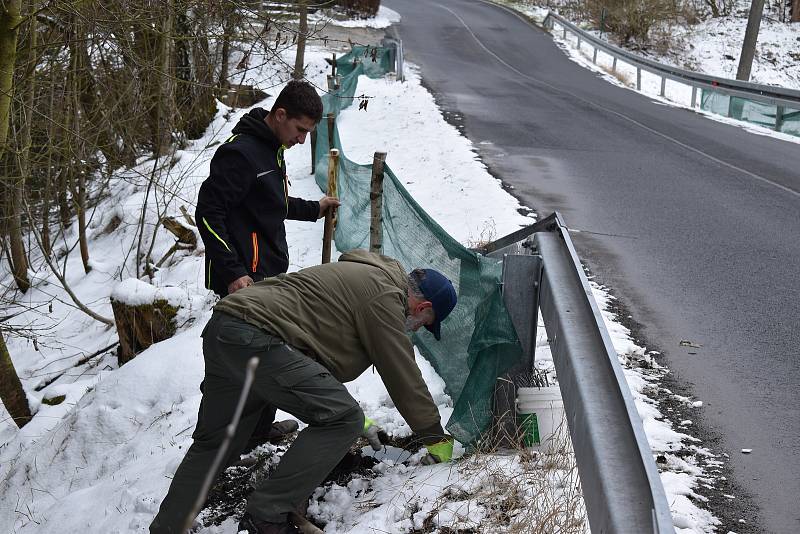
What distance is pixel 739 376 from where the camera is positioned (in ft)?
16.6

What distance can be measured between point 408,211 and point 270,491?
2933 millimetres

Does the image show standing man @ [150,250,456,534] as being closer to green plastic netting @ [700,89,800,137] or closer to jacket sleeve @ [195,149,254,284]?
jacket sleeve @ [195,149,254,284]

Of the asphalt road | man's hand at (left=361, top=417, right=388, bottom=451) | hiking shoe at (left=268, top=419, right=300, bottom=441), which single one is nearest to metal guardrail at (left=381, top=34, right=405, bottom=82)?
the asphalt road

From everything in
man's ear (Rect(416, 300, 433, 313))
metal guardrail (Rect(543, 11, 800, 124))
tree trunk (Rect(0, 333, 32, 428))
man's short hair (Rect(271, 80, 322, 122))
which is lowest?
tree trunk (Rect(0, 333, 32, 428))

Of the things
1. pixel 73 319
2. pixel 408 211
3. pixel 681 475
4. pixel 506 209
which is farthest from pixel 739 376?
pixel 73 319

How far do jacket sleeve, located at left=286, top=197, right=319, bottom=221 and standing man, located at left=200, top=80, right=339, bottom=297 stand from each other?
407 mm

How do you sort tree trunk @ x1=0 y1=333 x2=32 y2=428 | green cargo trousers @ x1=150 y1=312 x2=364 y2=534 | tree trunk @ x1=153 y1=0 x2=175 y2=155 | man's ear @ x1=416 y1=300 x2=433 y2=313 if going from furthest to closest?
tree trunk @ x1=153 y1=0 x2=175 y2=155
tree trunk @ x1=0 y1=333 x2=32 y2=428
man's ear @ x1=416 y1=300 x2=433 y2=313
green cargo trousers @ x1=150 y1=312 x2=364 y2=534

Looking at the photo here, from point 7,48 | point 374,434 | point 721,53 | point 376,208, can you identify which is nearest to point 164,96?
point 7,48

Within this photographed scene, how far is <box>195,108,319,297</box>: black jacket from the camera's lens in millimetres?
4285

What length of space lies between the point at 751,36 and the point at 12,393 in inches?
997

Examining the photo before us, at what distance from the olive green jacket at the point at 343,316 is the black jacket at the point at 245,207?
69cm

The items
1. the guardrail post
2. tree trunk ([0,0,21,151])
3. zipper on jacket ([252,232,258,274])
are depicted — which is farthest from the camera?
the guardrail post

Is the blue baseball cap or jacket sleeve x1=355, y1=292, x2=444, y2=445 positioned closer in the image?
jacket sleeve x1=355, y1=292, x2=444, y2=445

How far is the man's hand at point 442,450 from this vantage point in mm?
4051
